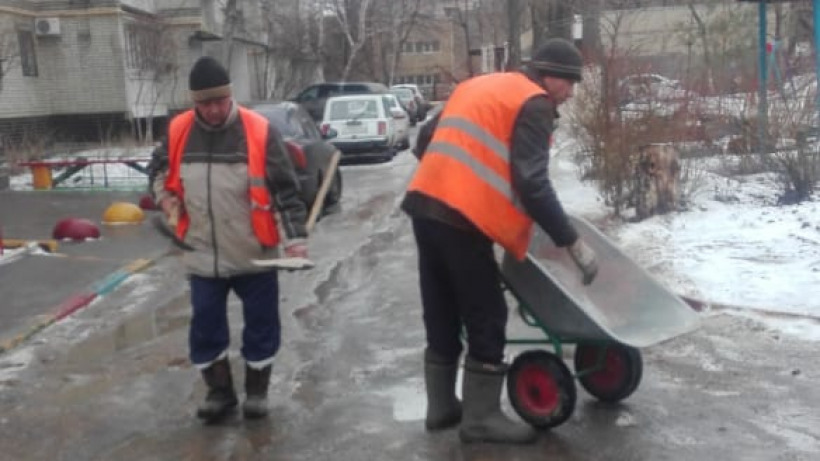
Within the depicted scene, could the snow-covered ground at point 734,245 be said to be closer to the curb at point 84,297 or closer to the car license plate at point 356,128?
the curb at point 84,297

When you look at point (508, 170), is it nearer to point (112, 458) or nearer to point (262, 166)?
point (262, 166)

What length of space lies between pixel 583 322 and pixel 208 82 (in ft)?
7.33

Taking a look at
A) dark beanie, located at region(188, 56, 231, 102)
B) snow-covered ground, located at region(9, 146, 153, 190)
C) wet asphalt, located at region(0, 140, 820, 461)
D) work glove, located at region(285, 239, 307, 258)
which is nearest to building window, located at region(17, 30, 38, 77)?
snow-covered ground, located at region(9, 146, 153, 190)

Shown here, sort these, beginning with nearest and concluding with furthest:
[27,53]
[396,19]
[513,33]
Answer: [513,33]
[27,53]
[396,19]

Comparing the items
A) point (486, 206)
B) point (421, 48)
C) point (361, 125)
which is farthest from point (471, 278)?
point (421, 48)

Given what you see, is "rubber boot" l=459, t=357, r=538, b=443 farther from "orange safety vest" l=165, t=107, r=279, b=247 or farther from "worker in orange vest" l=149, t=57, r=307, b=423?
"orange safety vest" l=165, t=107, r=279, b=247

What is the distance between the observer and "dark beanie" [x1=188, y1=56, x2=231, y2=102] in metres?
5.36

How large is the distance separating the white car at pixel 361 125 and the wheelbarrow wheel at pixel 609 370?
17485 mm

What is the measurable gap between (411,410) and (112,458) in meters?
1.57

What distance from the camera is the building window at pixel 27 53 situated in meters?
28.0

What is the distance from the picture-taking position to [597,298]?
18.4 feet

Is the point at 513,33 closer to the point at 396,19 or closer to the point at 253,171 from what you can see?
the point at 253,171

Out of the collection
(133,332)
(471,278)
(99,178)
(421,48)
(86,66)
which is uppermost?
(421,48)

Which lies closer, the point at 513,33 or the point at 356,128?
the point at 356,128
